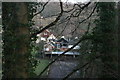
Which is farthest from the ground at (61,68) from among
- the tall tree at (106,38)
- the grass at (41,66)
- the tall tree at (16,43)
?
the tall tree at (16,43)

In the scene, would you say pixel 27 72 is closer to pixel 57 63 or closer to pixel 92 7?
pixel 57 63

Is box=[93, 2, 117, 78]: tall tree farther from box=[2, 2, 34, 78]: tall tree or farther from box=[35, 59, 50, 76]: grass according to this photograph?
box=[2, 2, 34, 78]: tall tree

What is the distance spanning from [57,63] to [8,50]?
1.22 metres

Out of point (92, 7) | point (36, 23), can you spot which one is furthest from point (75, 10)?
point (36, 23)

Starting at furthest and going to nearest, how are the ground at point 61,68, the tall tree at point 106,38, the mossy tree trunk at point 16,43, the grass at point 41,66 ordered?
1. the ground at point 61,68
2. the tall tree at point 106,38
3. the grass at point 41,66
4. the mossy tree trunk at point 16,43

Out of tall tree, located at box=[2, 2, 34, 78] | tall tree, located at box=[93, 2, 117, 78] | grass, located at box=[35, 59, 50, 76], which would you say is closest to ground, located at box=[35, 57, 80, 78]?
grass, located at box=[35, 59, 50, 76]

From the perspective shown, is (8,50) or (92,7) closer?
(8,50)

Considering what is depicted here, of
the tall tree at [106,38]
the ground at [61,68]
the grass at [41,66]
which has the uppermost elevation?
the tall tree at [106,38]

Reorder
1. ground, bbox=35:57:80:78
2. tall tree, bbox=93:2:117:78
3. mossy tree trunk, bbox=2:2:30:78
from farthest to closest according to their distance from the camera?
ground, bbox=35:57:80:78
tall tree, bbox=93:2:117:78
mossy tree trunk, bbox=2:2:30:78

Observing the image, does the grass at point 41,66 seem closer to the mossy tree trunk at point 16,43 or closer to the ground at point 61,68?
the ground at point 61,68

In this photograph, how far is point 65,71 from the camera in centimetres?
354

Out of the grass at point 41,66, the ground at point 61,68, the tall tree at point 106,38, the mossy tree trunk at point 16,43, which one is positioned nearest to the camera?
the mossy tree trunk at point 16,43

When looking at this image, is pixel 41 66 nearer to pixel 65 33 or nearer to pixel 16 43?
pixel 65 33

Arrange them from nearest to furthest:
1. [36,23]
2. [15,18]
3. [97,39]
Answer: [15,18]
[36,23]
[97,39]
